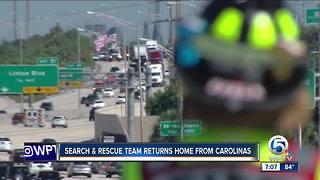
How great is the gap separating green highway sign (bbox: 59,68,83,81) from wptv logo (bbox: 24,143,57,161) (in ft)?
58.9

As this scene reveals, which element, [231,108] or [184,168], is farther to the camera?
[184,168]

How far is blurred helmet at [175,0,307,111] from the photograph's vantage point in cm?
213

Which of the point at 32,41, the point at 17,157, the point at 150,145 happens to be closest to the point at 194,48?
the point at 150,145

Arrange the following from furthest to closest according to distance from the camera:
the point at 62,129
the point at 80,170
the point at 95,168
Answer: the point at 62,129, the point at 95,168, the point at 80,170

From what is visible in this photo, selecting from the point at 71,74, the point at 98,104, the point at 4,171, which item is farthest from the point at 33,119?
the point at 4,171

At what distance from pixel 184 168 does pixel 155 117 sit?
24.6 m

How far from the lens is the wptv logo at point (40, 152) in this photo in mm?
19172

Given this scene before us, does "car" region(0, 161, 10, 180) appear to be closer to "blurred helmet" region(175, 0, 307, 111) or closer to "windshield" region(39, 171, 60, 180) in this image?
"windshield" region(39, 171, 60, 180)

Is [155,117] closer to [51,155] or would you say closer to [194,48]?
[51,155]

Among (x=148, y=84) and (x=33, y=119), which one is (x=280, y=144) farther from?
(x=33, y=119)

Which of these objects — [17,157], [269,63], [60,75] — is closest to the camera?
[269,63]

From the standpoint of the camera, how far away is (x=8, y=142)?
33.8 meters

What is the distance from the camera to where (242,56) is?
2127mm

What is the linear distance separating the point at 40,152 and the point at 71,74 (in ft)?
66.3
